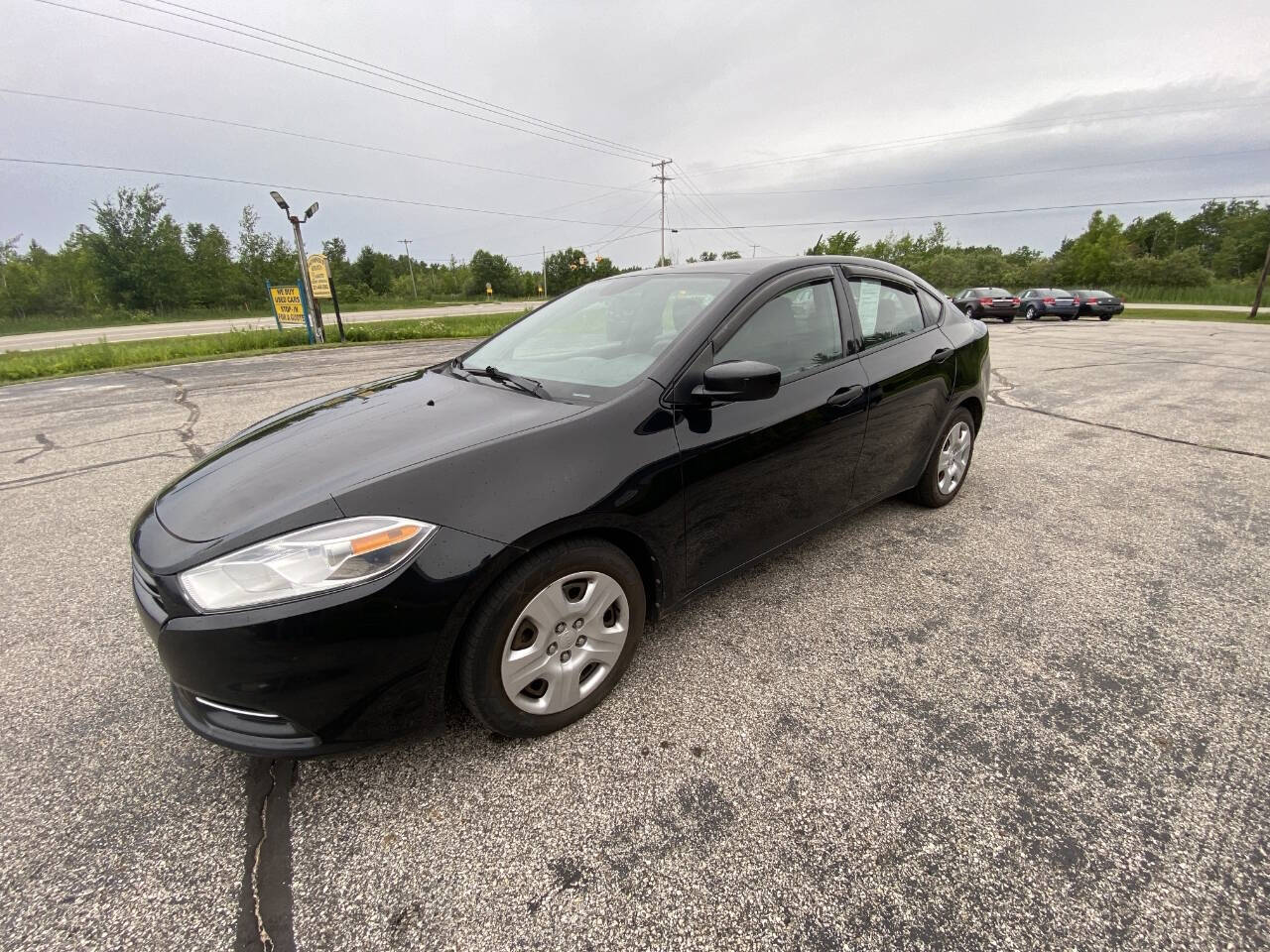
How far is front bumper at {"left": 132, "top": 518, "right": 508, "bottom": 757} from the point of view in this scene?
141 cm

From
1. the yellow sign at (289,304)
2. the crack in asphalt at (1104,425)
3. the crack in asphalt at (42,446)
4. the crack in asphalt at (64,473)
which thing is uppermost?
the yellow sign at (289,304)

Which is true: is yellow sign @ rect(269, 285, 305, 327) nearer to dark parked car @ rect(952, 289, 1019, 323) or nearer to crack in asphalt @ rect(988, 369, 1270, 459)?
crack in asphalt @ rect(988, 369, 1270, 459)

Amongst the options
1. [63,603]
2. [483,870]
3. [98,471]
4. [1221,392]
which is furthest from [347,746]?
Answer: [1221,392]

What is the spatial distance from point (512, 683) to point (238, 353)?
54.5ft

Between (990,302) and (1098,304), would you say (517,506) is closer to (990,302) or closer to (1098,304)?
(990,302)

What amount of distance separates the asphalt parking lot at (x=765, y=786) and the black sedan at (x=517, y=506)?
31 cm

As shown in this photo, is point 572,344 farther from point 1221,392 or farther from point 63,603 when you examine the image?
point 1221,392

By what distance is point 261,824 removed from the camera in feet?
5.23

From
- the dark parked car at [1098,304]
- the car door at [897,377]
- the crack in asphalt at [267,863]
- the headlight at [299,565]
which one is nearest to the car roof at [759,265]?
the car door at [897,377]

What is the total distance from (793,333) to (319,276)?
1818 centimetres

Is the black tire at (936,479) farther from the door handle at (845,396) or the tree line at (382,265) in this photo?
the tree line at (382,265)

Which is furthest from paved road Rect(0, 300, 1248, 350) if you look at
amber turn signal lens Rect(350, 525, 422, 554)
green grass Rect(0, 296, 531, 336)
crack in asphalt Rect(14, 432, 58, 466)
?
amber turn signal lens Rect(350, 525, 422, 554)

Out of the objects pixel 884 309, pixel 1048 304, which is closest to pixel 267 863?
pixel 884 309

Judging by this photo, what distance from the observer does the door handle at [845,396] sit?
2557 mm
